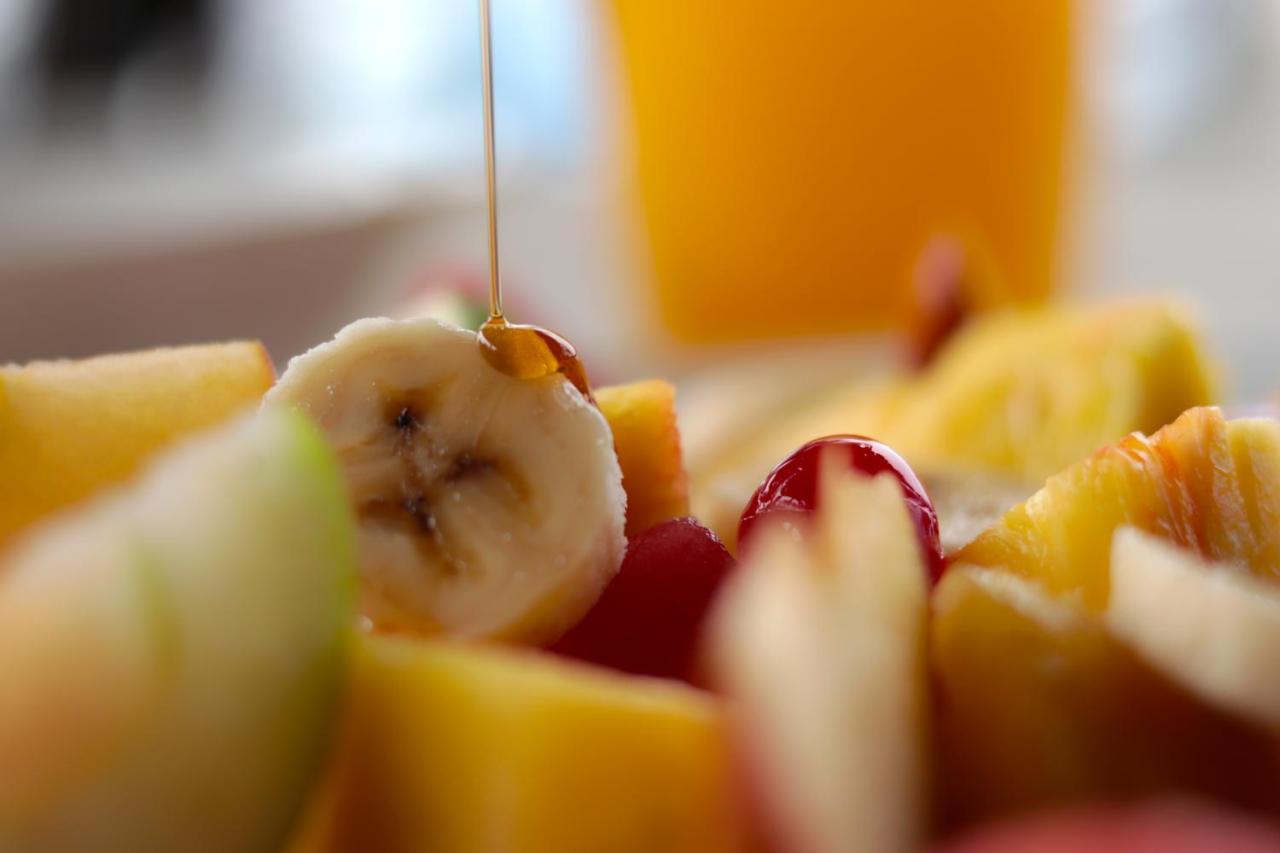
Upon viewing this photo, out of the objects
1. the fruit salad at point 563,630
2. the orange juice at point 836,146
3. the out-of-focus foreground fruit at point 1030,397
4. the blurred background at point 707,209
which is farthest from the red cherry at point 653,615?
the orange juice at point 836,146

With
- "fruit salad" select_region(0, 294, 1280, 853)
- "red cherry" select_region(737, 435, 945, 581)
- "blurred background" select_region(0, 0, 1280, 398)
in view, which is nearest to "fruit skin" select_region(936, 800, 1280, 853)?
"fruit salad" select_region(0, 294, 1280, 853)

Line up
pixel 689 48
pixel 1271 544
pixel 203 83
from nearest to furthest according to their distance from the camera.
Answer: pixel 1271 544 → pixel 689 48 → pixel 203 83

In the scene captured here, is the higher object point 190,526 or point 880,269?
point 190,526

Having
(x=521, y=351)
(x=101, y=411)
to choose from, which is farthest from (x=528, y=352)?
(x=101, y=411)

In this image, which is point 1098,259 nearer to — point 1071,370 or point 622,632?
point 1071,370

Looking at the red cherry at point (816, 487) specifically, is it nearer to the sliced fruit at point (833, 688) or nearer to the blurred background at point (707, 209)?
the sliced fruit at point (833, 688)

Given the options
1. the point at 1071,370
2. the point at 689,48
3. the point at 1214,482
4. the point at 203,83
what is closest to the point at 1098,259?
the point at 689,48
